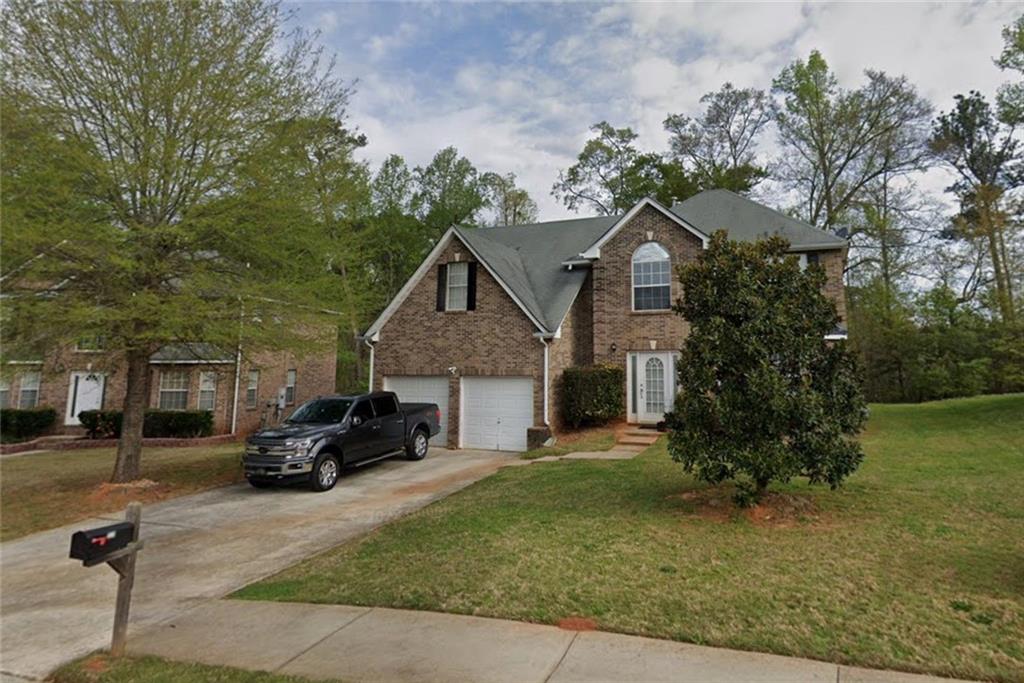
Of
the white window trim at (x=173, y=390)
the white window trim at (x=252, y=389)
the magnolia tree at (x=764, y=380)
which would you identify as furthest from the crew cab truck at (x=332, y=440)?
the white window trim at (x=173, y=390)

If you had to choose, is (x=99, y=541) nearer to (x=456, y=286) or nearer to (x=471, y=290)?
(x=471, y=290)

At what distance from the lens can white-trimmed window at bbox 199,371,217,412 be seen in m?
21.6

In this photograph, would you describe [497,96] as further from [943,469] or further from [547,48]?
[943,469]

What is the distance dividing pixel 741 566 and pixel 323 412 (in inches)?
371

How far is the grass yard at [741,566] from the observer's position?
161 inches

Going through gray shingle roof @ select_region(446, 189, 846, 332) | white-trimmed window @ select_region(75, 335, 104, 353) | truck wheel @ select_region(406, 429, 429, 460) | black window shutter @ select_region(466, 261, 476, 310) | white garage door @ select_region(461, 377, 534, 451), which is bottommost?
truck wheel @ select_region(406, 429, 429, 460)

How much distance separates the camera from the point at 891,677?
3.47 m

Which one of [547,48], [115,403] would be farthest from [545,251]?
[115,403]

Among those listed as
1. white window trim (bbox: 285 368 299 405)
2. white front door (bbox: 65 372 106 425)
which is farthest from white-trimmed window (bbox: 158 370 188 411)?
white window trim (bbox: 285 368 299 405)

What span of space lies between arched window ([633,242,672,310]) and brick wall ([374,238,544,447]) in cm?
401

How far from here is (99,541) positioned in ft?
13.4

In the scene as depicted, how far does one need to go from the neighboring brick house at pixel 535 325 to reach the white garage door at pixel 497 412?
0.03 meters

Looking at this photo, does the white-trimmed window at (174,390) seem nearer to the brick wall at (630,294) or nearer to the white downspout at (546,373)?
the white downspout at (546,373)

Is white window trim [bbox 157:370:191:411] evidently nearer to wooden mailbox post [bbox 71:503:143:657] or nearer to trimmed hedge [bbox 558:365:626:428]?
trimmed hedge [bbox 558:365:626:428]
